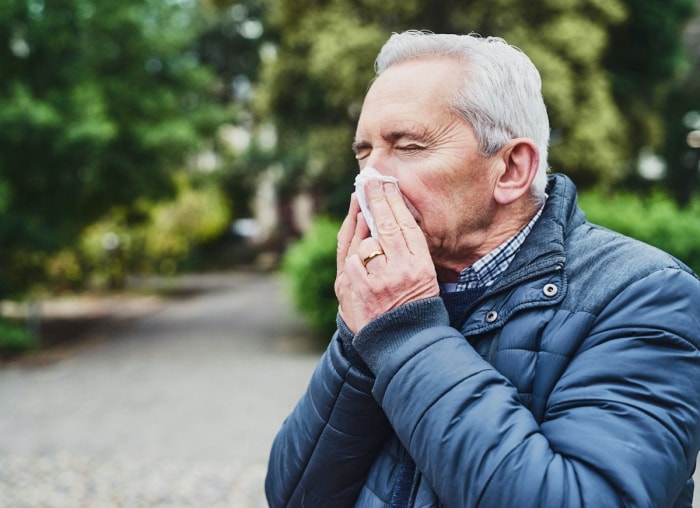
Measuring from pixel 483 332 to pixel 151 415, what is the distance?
7.03 metres

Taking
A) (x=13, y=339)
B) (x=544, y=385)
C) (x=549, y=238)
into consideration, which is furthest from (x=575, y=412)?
(x=13, y=339)

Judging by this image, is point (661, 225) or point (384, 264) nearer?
point (384, 264)

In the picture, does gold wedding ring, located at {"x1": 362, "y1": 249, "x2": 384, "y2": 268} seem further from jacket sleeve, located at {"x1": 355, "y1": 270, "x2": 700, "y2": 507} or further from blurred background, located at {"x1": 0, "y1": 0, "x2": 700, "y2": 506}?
blurred background, located at {"x1": 0, "y1": 0, "x2": 700, "y2": 506}

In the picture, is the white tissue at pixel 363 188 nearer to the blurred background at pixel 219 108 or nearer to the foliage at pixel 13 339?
the blurred background at pixel 219 108

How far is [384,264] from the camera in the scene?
4.50ft

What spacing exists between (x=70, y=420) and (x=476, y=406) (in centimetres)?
738

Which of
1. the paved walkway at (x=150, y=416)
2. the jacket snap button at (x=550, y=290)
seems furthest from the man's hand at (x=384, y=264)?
the paved walkway at (x=150, y=416)

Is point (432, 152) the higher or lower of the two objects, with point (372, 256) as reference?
higher

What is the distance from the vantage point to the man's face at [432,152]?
145 cm

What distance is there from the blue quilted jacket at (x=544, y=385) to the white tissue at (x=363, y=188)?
0.67 feet

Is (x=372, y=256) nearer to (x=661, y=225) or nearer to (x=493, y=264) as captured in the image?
(x=493, y=264)

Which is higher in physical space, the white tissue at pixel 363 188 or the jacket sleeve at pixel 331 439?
the white tissue at pixel 363 188

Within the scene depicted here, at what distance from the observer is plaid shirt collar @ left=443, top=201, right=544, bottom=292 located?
1520mm

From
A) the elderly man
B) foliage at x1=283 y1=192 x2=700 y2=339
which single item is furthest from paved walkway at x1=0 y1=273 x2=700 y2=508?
the elderly man
